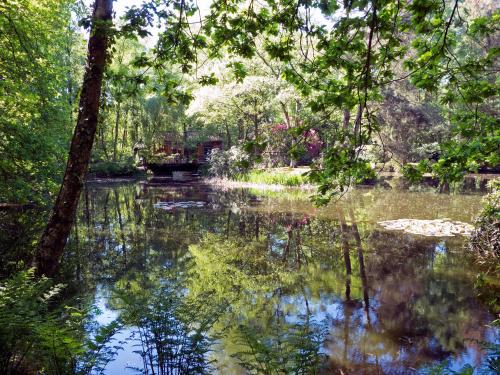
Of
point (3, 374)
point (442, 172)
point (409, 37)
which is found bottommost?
point (3, 374)

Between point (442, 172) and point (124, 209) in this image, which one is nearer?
point (442, 172)

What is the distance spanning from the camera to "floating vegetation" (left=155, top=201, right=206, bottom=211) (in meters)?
16.6

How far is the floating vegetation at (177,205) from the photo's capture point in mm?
16594

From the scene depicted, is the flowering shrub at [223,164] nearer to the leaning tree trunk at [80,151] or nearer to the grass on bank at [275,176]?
the grass on bank at [275,176]

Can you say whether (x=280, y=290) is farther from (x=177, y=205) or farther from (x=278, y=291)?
(x=177, y=205)

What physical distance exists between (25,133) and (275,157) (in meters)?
20.8

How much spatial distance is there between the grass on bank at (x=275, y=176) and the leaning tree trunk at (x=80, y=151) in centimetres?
1843

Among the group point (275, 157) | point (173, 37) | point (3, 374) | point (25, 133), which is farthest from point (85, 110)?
point (275, 157)

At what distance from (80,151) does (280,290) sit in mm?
4167

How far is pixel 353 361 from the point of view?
15.6ft

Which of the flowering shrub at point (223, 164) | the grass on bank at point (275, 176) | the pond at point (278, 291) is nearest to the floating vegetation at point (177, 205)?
the pond at point (278, 291)

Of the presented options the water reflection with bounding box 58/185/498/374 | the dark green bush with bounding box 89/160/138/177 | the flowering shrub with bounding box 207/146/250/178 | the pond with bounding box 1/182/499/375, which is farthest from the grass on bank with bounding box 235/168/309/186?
the dark green bush with bounding box 89/160/138/177

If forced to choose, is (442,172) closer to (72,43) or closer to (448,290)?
(448,290)

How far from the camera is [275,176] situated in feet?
80.7
